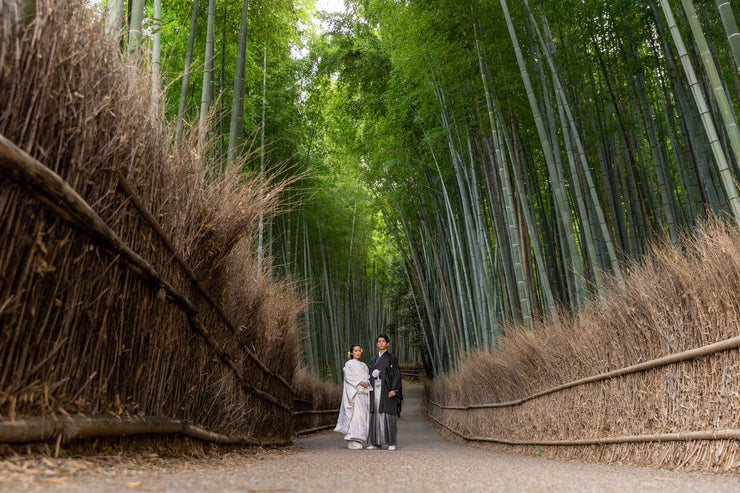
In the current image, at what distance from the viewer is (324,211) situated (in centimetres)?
1134

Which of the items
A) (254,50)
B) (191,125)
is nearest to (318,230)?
(254,50)

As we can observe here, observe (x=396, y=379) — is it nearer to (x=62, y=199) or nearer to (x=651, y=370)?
(x=651, y=370)

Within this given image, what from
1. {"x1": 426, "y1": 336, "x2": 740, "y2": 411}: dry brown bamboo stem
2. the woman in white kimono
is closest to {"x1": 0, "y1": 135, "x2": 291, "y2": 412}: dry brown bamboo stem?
{"x1": 426, "y1": 336, "x2": 740, "y2": 411}: dry brown bamboo stem

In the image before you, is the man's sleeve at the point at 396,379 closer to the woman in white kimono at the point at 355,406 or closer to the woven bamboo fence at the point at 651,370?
the woman in white kimono at the point at 355,406

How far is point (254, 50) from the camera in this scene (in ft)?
Result: 26.1

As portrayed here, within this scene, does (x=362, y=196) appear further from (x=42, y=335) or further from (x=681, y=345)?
(x=42, y=335)

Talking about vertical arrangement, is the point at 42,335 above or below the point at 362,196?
below

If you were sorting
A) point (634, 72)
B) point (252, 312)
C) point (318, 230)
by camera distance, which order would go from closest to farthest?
point (252, 312) < point (634, 72) < point (318, 230)

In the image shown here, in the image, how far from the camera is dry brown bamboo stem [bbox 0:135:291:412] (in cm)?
156

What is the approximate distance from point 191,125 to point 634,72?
5879 millimetres

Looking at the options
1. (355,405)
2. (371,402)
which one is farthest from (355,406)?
(371,402)

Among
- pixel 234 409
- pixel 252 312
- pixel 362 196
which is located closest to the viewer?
pixel 234 409

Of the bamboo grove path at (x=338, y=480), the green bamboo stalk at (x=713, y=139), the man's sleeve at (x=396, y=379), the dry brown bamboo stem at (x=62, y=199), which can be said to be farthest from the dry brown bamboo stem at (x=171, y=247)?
the green bamboo stalk at (x=713, y=139)

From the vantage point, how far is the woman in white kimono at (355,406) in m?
5.91
